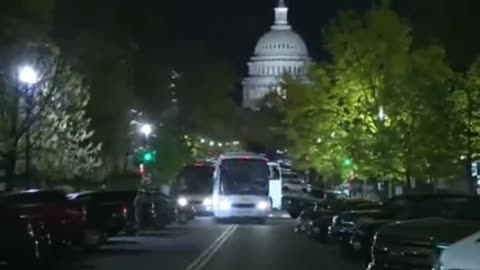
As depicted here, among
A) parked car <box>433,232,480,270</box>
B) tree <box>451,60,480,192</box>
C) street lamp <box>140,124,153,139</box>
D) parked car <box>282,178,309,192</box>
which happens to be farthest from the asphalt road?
street lamp <box>140,124,153,139</box>

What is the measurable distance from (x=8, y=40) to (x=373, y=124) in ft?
62.5

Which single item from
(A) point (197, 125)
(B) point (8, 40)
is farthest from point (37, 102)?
(A) point (197, 125)

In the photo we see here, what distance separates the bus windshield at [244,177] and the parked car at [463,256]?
137ft

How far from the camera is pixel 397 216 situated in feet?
87.6

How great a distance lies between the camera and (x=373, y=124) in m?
53.8

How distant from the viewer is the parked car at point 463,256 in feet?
45.8

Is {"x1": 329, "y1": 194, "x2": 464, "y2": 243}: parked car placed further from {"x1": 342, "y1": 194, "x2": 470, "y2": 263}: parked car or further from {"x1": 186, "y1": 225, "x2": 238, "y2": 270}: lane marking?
{"x1": 186, "y1": 225, "x2": 238, "y2": 270}: lane marking

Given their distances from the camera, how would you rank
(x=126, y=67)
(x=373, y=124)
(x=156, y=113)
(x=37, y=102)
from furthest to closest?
1. (x=156, y=113)
2. (x=126, y=67)
3. (x=373, y=124)
4. (x=37, y=102)

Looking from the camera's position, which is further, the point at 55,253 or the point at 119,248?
the point at 119,248

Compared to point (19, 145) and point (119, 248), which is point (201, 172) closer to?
point (19, 145)

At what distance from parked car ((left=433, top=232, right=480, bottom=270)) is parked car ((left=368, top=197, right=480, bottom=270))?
105 inches

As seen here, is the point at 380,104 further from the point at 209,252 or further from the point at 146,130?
the point at 146,130

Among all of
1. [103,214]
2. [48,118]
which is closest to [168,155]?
[48,118]

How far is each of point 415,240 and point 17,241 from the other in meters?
7.90
